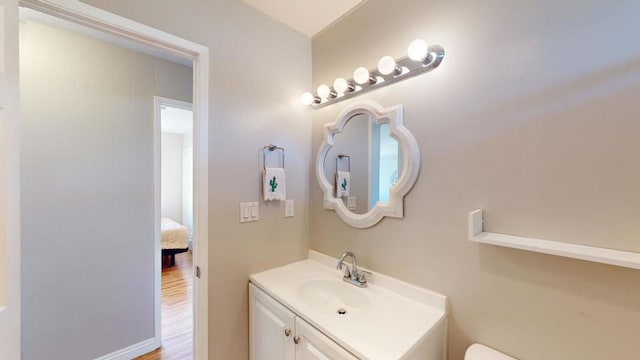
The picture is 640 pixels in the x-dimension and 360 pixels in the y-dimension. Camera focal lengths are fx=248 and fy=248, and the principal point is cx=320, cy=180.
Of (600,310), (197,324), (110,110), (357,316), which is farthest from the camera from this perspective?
(110,110)

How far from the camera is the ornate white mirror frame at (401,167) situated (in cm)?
125

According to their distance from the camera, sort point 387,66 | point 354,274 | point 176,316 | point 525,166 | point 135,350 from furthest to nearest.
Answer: point 176,316, point 135,350, point 354,274, point 387,66, point 525,166

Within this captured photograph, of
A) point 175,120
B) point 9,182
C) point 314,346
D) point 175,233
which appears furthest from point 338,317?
point 175,120

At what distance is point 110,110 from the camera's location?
1.91 m

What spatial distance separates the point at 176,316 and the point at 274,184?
212 cm

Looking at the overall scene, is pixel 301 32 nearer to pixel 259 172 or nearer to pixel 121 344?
pixel 259 172

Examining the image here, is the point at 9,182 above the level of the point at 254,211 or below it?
above

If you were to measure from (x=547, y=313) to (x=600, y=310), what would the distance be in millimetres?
140

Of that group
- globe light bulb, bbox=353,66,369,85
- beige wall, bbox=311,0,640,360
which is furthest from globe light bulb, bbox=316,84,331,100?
beige wall, bbox=311,0,640,360

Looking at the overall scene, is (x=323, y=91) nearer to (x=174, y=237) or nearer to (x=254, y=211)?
(x=254, y=211)

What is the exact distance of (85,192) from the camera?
1.81 meters

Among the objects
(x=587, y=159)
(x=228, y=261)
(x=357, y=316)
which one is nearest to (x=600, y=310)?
(x=587, y=159)

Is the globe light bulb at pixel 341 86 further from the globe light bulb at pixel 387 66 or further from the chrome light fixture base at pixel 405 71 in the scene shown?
the globe light bulb at pixel 387 66

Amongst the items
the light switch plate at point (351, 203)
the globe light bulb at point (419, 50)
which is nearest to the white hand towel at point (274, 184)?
the light switch plate at point (351, 203)
